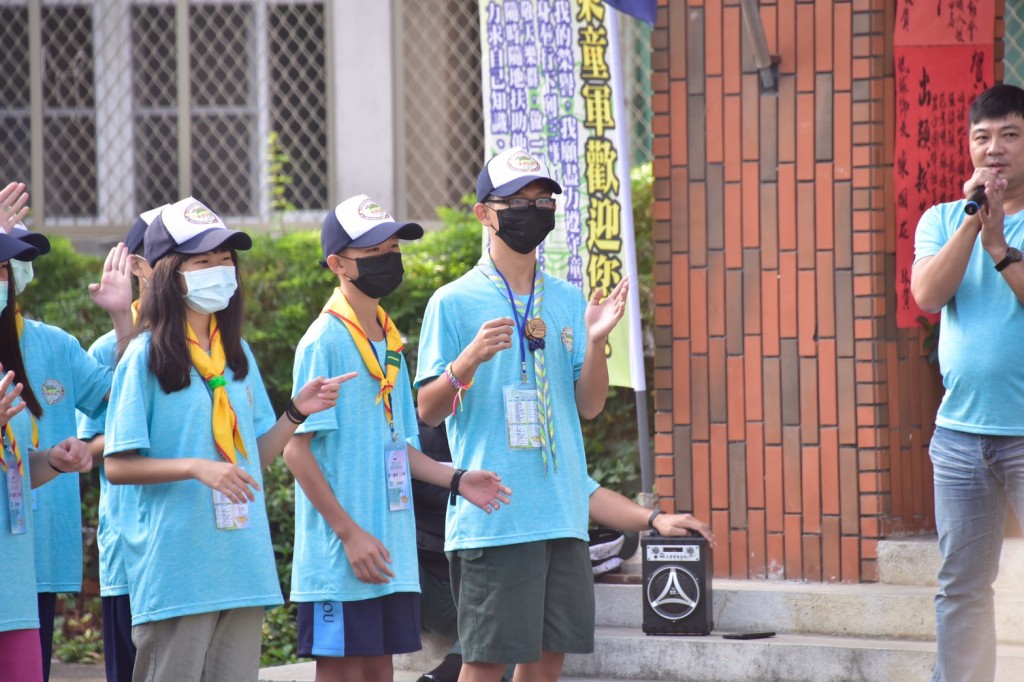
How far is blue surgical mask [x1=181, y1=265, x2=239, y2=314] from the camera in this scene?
4.47 m

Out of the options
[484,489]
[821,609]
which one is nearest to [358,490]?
[484,489]

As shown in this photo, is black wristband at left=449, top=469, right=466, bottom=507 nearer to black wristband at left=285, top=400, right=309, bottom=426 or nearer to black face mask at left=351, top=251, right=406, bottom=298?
black wristband at left=285, top=400, right=309, bottom=426

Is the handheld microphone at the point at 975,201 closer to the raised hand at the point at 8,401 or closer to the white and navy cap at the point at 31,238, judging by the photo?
the raised hand at the point at 8,401

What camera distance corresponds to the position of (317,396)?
4.41 m

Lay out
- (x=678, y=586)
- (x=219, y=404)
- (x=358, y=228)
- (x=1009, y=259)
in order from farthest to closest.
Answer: (x=678, y=586) → (x=358, y=228) → (x=1009, y=259) → (x=219, y=404)

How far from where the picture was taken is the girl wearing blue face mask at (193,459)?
424 cm

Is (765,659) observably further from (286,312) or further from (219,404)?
(286,312)

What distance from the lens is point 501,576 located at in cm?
454

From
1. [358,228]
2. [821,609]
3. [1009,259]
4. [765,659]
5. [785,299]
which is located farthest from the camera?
[785,299]

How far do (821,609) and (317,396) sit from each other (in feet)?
9.30

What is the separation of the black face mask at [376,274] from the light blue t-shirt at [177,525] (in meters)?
0.71

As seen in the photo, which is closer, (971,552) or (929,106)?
(971,552)

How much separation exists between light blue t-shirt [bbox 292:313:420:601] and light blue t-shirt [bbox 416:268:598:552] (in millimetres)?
195

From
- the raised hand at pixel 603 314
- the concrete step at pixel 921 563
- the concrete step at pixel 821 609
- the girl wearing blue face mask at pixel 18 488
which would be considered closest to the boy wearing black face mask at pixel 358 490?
the raised hand at pixel 603 314
